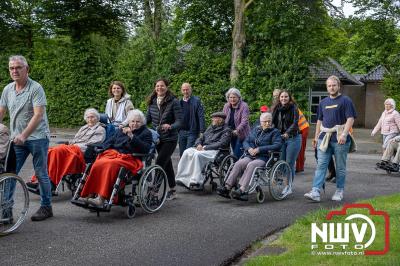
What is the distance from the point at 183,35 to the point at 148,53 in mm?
2259

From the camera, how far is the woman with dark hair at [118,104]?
955cm

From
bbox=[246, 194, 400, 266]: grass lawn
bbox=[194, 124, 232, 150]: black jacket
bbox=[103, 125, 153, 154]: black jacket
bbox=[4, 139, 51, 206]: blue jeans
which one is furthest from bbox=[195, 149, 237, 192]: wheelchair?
bbox=[4, 139, 51, 206]: blue jeans

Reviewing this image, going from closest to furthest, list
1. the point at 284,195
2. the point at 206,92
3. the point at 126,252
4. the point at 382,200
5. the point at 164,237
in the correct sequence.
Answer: the point at 126,252
the point at 164,237
the point at 382,200
the point at 284,195
the point at 206,92

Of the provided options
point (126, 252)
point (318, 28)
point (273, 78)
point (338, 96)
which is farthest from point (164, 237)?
point (318, 28)

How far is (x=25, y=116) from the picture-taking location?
6754 millimetres

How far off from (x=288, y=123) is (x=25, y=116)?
5033 millimetres

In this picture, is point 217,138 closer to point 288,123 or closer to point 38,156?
point 288,123

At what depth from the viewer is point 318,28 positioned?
930 inches

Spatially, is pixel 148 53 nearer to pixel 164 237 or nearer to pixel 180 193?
pixel 180 193

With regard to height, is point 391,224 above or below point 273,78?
below

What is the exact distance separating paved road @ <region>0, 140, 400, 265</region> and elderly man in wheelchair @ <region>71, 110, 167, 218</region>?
0.25 m

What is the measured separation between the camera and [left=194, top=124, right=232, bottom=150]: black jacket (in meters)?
9.39

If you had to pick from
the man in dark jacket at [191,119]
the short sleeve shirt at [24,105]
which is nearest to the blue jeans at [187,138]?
the man in dark jacket at [191,119]

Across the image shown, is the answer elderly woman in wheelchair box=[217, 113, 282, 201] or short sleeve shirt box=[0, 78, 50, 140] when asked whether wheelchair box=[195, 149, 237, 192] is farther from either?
short sleeve shirt box=[0, 78, 50, 140]
